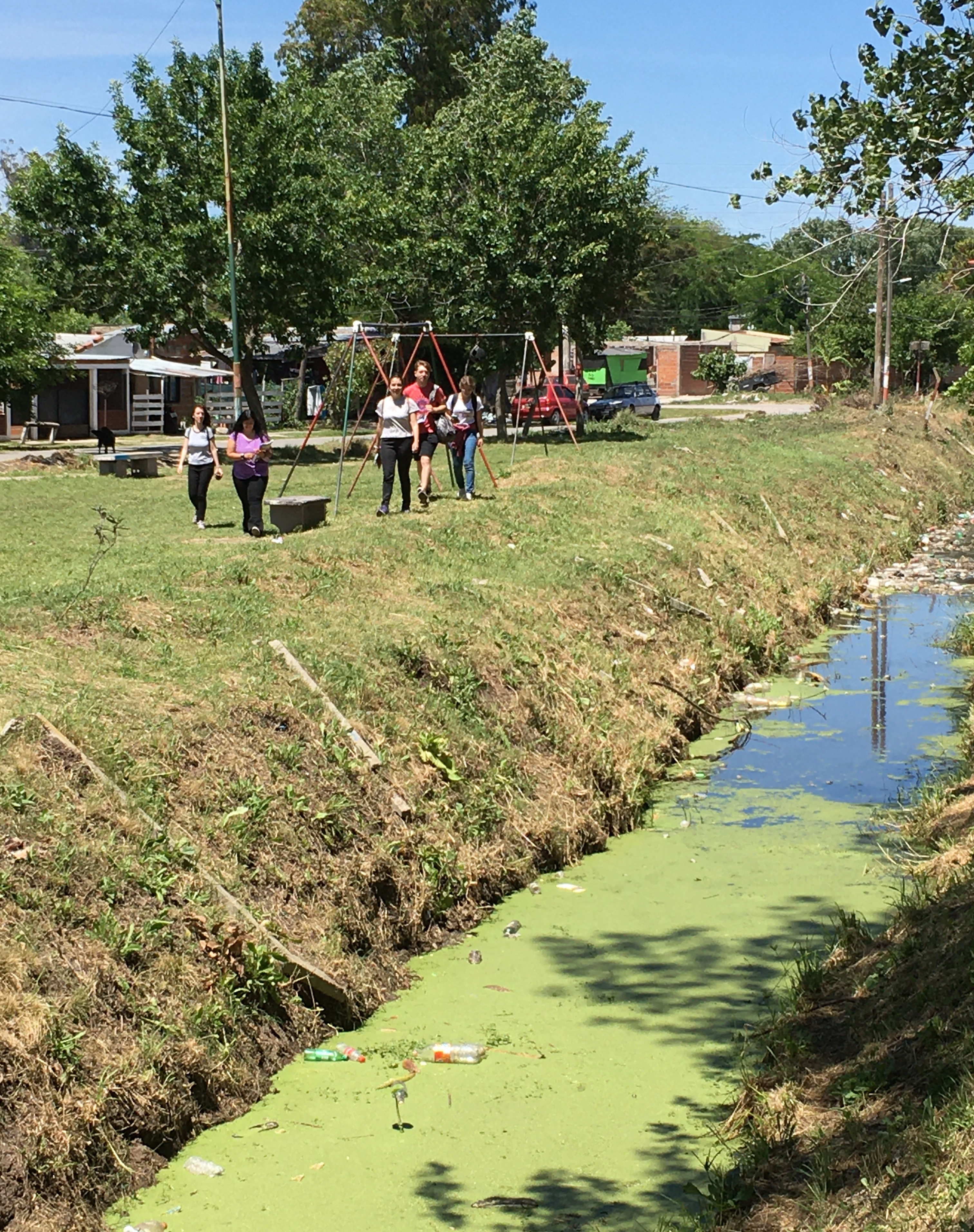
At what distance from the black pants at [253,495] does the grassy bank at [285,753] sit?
0.86 m

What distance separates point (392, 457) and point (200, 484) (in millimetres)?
3249

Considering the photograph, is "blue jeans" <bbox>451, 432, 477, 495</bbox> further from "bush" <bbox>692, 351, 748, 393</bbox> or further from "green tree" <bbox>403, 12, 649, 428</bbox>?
"bush" <bbox>692, 351, 748, 393</bbox>

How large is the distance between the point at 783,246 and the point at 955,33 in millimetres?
3429

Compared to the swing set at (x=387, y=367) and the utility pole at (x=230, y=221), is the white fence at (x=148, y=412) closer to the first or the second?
the swing set at (x=387, y=367)

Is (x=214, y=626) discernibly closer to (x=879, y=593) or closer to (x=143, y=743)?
(x=143, y=743)

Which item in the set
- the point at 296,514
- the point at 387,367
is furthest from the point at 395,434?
the point at 387,367

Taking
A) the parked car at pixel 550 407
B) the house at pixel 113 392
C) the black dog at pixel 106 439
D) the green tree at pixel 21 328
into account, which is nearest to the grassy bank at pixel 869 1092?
the green tree at pixel 21 328

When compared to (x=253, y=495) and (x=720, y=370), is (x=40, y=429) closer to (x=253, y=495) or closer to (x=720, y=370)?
(x=253, y=495)

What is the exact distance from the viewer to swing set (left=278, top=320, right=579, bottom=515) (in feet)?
65.8

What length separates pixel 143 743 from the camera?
26.2 ft

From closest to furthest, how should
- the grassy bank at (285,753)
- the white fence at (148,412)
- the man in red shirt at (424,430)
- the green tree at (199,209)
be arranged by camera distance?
the grassy bank at (285,753) < the man in red shirt at (424,430) < the green tree at (199,209) < the white fence at (148,412)

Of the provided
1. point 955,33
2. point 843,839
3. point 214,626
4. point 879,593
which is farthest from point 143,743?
point 879,593

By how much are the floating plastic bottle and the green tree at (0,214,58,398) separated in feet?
95.4

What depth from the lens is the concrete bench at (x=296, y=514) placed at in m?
16.9
